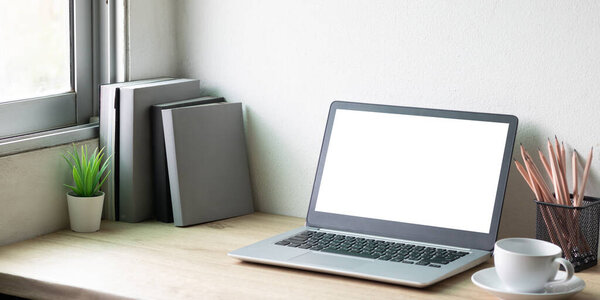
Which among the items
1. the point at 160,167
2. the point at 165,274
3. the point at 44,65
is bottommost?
the point at 165,274

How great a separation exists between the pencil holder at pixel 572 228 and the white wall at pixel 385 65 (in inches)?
A: 3.4

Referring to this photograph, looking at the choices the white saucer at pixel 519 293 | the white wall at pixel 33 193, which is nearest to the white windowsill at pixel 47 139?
the white wall at pixel 33 193

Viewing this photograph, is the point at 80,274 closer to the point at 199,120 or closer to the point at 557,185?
the point at 199,120

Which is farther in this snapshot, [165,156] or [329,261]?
[165,156]

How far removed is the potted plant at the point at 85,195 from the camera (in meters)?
1.47

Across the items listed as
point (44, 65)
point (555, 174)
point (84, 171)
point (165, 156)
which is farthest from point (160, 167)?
point (555, 174)

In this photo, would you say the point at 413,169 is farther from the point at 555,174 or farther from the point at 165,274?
the point at 165,274

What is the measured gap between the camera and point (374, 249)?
1.32 metres

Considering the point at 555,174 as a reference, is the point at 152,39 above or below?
above

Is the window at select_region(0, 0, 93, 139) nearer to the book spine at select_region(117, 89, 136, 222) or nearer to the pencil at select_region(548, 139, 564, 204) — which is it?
the book spine at select_region(117, 89, 136, 222)

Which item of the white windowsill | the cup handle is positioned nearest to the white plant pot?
the white windowsill

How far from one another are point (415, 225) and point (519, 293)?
31 centimetres

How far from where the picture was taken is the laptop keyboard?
1271 millimetres

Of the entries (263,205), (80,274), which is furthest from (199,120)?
(80,274)
